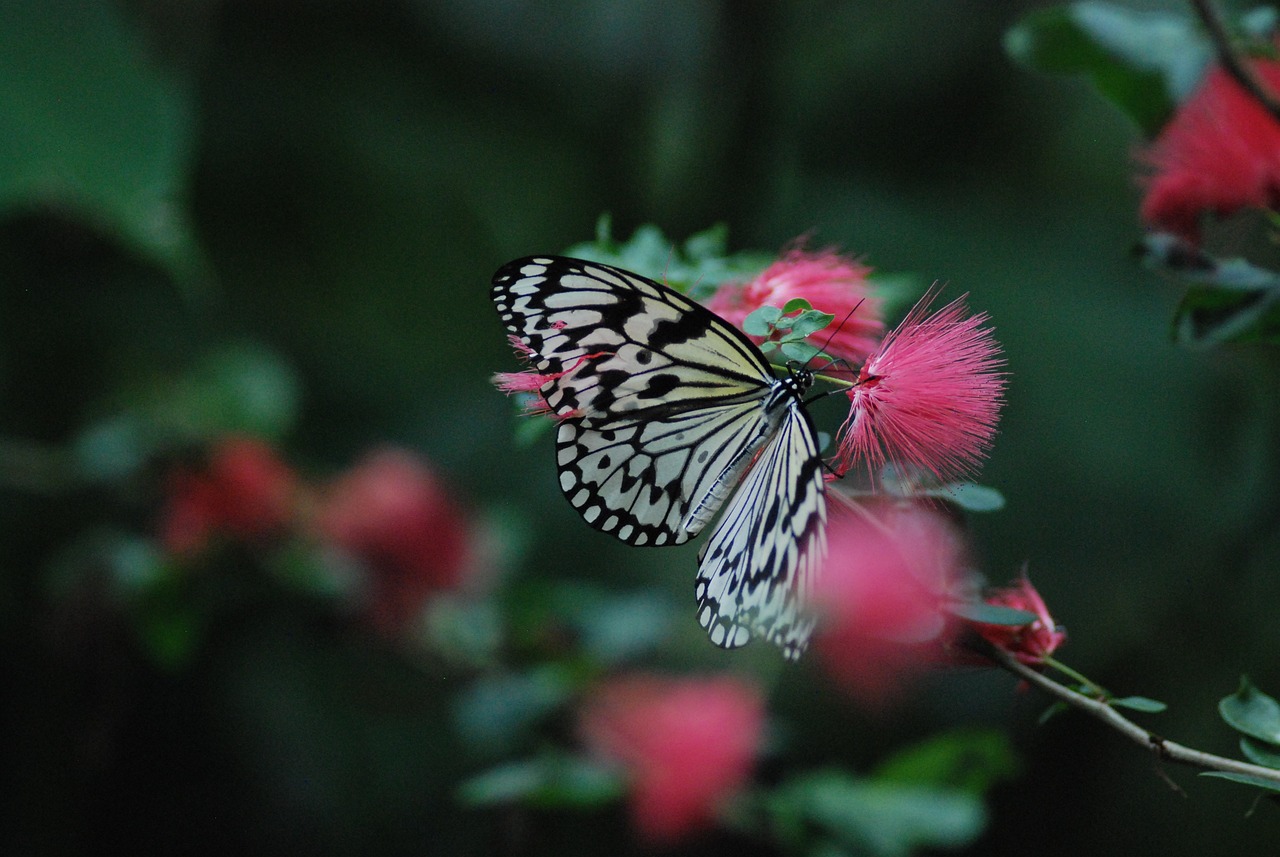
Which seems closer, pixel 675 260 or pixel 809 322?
pixel 809 322

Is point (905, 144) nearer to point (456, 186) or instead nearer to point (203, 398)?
point (456, 186)

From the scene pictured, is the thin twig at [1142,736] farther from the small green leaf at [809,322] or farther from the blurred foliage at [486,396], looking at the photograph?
the blurred foliage at [486,396]

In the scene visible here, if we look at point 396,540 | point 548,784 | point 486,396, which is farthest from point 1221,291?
point 486,396

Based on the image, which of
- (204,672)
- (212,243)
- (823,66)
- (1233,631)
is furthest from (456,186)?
(1233,631)

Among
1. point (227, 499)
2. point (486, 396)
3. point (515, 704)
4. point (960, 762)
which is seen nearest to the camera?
point (960, 762)

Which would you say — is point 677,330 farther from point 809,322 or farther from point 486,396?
point 486,396

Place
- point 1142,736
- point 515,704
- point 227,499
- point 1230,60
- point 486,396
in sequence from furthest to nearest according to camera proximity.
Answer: point 486,396 < point 227,499 < point 515,704 < point 1230,60 < point 1142,736

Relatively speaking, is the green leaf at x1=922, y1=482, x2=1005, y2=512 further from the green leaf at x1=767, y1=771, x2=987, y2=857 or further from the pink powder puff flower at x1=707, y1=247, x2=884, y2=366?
the green leaf at x1=767, y1=771, x2=987, y2=857
